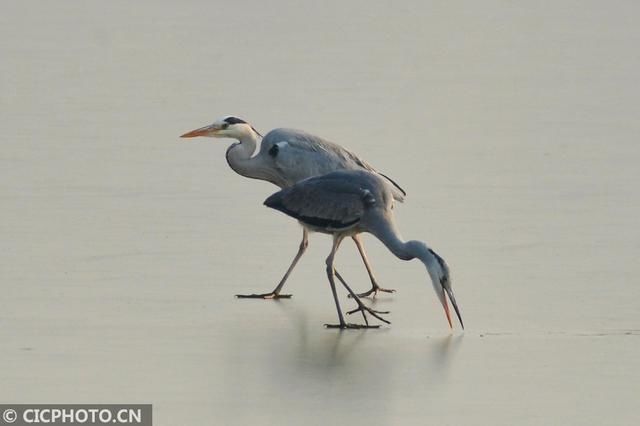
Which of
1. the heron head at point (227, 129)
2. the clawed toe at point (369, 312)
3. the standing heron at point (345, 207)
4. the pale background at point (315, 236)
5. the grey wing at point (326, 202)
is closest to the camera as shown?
the pale background at point (315, 236)

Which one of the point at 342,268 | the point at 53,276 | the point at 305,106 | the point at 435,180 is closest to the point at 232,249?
the point at 342,268

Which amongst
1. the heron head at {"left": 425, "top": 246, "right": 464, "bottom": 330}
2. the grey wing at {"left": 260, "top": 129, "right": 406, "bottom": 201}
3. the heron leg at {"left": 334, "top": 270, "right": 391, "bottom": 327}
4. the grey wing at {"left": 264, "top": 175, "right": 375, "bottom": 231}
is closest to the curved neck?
the grey wing at {"left": 260, "top": 129, "right": 406, "bottom": 201}

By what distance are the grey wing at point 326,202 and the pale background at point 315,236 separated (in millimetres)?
604

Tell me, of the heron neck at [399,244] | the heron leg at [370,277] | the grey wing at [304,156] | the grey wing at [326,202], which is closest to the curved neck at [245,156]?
the grey wing at [304,156]

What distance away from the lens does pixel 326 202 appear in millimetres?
12727

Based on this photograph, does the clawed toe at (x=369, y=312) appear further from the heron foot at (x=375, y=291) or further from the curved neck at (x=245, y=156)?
the curved neck at (x=245, y=156)

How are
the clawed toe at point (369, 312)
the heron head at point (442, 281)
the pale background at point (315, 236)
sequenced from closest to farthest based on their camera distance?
the pale background at point (315, 236) < the heron head at point (442, 281) < the clawed toe at point (369, 312)

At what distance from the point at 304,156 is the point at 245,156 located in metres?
0.64

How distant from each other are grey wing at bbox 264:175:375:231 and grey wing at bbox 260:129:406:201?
131 centimetres

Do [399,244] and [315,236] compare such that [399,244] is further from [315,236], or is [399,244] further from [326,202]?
[315,236]

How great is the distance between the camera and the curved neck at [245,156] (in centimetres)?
1470

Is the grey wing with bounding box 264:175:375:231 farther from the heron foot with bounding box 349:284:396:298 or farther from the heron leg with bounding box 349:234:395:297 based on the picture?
the heron foot with bounding box 349:284:396:298

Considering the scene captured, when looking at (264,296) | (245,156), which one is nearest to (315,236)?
(245,156)

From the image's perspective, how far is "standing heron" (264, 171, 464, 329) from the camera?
1250 cm
